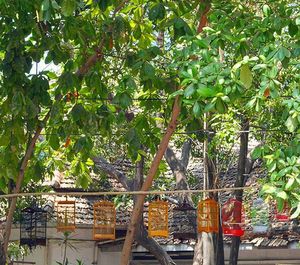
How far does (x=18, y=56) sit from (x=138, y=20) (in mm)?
1315

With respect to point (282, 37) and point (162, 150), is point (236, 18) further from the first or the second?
point (162, 150)

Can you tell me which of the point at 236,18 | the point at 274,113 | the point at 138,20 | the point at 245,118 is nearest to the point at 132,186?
the point at 245,118

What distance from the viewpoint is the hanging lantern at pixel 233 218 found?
11.1 metres

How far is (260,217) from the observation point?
1341 cm

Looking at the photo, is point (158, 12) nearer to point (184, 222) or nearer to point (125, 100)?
point (125, 100)

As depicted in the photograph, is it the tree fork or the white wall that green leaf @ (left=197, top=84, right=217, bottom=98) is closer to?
the tree fork

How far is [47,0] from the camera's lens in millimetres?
7266

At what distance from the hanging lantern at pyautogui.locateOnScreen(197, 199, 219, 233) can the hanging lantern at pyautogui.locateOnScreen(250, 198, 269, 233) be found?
7.39 feet

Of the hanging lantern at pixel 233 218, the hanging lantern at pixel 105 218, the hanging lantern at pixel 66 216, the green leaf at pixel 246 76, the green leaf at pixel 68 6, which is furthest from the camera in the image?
the hanging lantern at pixel 66 216

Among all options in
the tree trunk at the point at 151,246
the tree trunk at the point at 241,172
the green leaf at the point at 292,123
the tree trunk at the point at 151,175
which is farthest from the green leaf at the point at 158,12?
the tree trunk at the point at 151,246

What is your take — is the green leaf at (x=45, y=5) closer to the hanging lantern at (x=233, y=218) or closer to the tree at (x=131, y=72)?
the tree at (x=131, y=72)

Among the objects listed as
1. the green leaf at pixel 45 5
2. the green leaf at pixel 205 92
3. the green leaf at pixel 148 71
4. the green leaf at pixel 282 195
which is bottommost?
the green leaf at pixel 282 195

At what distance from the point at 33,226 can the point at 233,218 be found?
306cm

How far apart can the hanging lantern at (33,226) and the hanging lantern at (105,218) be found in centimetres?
141
